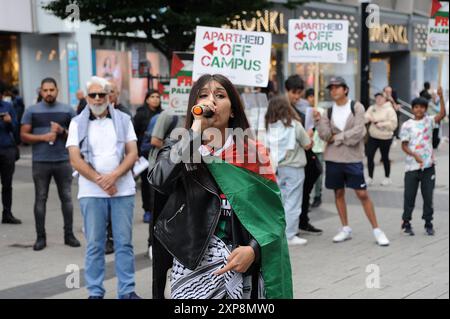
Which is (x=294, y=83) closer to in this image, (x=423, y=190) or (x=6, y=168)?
(x=423, y=190)

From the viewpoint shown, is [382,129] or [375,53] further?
[375,53]

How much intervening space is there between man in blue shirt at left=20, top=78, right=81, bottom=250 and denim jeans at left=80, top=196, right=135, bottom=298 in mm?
2188

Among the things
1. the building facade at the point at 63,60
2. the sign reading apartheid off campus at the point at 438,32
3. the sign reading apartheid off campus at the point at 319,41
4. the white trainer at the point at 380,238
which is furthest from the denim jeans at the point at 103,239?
the building facade at the point at 63,60

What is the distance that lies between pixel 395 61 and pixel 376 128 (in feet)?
66.7

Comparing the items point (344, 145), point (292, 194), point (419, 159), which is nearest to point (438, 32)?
point (419, 159)

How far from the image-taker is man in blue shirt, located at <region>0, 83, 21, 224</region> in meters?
9.00

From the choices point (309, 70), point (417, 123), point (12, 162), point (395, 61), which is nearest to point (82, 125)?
point (12, 162)

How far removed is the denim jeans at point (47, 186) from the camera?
7711 millimetres

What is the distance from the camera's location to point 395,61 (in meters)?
32.5

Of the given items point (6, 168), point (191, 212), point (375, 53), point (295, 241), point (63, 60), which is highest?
point (375, 53)

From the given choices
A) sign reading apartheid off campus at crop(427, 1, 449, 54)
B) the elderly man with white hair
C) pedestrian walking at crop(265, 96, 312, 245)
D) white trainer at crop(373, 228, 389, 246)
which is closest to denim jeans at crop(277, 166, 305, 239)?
pedestrian walking at crop(265, 96, 312, 245)

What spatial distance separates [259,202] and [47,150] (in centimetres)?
511

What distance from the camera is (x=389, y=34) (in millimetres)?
29641

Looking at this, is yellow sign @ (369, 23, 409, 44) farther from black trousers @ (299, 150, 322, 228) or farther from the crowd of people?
black trousers @ (299, 150, 322, 228)
